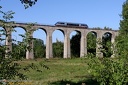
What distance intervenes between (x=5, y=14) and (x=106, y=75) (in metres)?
2.42

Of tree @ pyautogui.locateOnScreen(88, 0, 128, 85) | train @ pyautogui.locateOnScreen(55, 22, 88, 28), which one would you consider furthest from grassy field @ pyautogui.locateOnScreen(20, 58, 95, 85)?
train @ pyautogui.locateOnScreen(55, 22, 88, 28)

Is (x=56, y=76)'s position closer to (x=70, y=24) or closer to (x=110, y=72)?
(x=110, y=72)

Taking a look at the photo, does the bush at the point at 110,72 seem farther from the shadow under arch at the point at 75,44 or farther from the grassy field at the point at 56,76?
the shadow under arch at the point at 75,44

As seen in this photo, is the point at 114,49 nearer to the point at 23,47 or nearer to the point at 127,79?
the point at 127,79

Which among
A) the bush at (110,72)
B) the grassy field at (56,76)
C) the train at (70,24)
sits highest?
the train at (70,24)

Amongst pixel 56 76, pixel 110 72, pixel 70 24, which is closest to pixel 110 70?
pixel 110 72

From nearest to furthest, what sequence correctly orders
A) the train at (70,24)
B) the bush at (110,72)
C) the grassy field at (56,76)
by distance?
the bush at (110,72)
the grassy field at (56,76)
the train at (70,24)

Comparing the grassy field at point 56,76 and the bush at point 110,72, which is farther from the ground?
the bush at point 110,72

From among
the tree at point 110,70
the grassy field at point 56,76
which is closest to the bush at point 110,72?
the tree at point 110,70

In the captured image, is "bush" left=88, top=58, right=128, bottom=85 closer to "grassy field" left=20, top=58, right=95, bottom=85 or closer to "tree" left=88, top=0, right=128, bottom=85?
"tree" left=88, top=0, right=128, bottom=85

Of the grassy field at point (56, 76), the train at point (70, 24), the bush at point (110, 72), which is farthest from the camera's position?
the train at point (70, 24)

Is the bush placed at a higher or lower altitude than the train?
lower

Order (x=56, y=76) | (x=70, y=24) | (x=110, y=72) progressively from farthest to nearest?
(x=70, y=24)
(x=56, y=76)
(x=110, y=72)

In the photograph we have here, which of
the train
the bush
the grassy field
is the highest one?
the train
